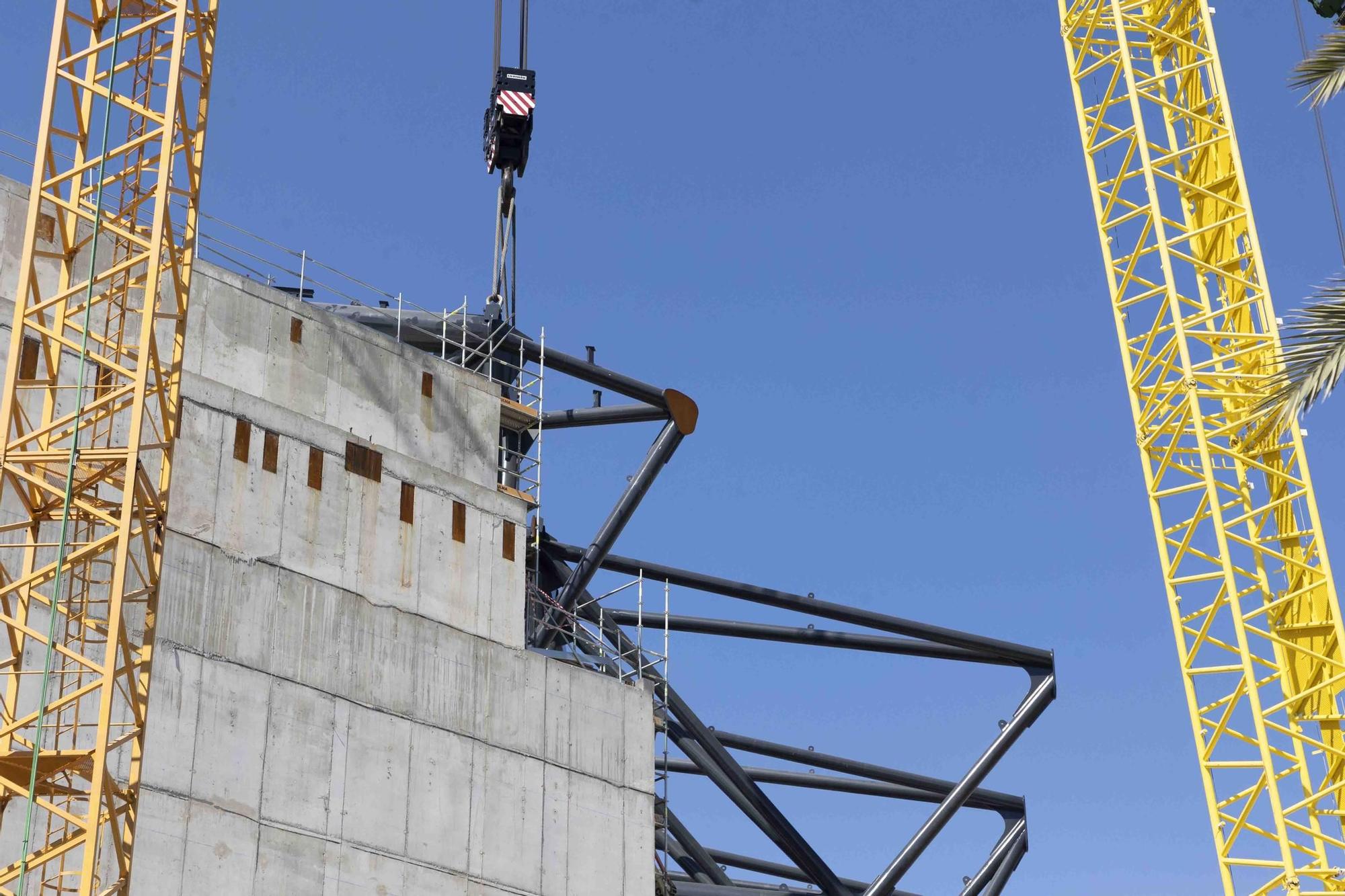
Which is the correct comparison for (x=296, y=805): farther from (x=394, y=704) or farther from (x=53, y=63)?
(x=53, y=63)

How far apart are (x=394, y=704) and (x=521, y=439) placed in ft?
39.8

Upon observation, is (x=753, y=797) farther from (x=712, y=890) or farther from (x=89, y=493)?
(x=89, y=493)

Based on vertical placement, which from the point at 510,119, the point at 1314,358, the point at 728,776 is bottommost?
the point at 1314,358

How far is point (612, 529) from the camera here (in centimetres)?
5756

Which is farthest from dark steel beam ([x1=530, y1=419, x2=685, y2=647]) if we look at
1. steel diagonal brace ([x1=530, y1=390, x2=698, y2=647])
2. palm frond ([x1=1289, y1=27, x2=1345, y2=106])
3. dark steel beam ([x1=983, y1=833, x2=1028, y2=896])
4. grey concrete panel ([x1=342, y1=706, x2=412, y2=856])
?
palm frond ([x1=1289, y1=27, x2=1345, y2=106])

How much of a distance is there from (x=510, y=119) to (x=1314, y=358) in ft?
143

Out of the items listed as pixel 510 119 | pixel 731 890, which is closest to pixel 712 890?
pixel 731 890

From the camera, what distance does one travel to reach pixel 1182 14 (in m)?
51.1

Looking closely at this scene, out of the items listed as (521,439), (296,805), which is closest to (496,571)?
(521,439)

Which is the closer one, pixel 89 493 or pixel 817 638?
pixel 89 493

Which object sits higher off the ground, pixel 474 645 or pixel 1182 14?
pixel 1182 14

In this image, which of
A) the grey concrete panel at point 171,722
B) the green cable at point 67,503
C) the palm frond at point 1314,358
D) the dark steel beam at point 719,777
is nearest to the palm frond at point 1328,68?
the palm frond at point 1314,358

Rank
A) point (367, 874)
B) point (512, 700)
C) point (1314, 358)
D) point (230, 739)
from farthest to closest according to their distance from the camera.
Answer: point (512, 700) → point (367, 874) → point (230, 739) → point (1314, 358)

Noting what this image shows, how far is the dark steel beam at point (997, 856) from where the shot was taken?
215 feet
